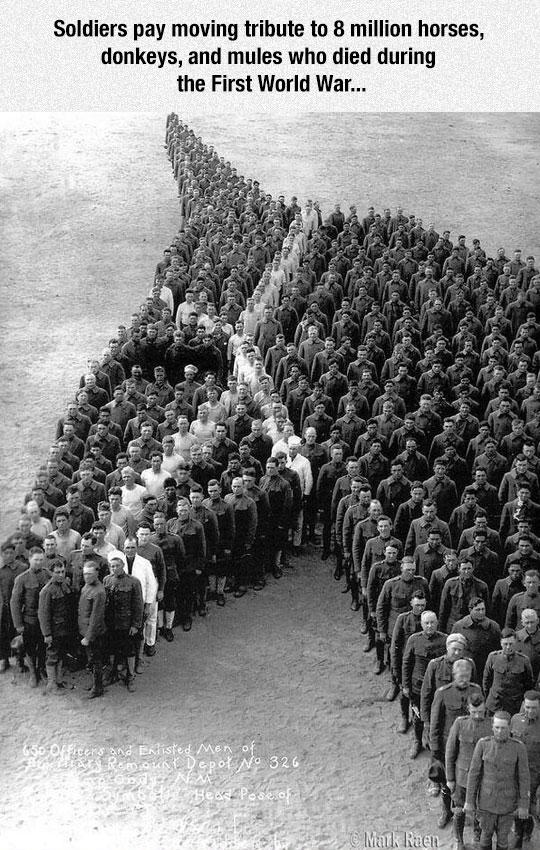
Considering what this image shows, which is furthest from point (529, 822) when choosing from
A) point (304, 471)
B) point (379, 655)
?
point (304, 471)

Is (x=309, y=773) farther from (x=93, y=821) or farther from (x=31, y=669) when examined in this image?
(x=31, y=669)

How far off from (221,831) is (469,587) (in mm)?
2940

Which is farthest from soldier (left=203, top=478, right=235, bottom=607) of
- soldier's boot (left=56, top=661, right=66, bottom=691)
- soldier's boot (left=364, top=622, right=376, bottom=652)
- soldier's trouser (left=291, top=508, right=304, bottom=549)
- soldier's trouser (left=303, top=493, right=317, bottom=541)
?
soldier's boot (left=56, top=661, right=66, bottom=691)

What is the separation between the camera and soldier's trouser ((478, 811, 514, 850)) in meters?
7.98

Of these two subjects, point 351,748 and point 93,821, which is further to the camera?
point 351,748

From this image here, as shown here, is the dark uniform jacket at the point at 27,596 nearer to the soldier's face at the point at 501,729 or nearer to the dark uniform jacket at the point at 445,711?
the dark uniform jacket at the point at 445,711

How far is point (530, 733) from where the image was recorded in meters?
8.20

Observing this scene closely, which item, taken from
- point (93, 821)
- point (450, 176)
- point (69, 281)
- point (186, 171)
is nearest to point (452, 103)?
point (93, 821)

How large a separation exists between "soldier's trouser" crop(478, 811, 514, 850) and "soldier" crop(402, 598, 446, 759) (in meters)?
1.34

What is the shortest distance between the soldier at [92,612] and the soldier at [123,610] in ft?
0.38

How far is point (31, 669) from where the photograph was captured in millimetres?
10219

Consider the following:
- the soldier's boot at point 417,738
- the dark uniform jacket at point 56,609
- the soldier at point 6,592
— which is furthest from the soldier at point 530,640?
the soldier at point 6,592

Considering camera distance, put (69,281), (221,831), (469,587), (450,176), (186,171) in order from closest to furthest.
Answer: (221,831) → (469,587) → (69,281) → (186,171) → (450,176)

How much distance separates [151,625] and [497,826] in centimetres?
386
